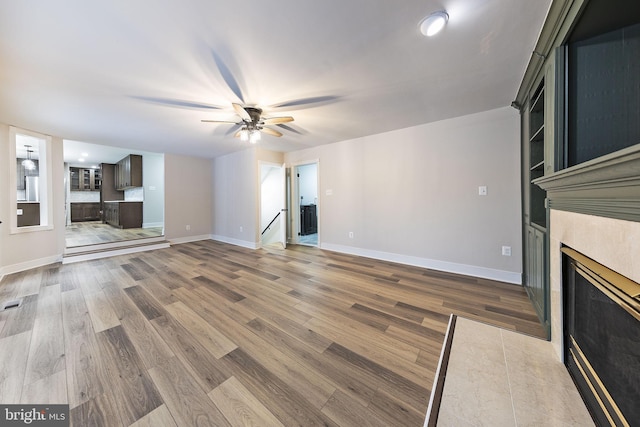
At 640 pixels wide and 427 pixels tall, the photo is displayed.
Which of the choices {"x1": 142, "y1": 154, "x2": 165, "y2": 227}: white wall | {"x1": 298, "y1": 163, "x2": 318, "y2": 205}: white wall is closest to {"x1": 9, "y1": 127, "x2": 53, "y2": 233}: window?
{"x1": 142, "y1": 154, "x2": 165, "y2": 227}: white wall

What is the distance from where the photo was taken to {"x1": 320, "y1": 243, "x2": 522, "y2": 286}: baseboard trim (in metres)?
2.92

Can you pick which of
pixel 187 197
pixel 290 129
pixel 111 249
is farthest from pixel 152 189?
pixel 290 129

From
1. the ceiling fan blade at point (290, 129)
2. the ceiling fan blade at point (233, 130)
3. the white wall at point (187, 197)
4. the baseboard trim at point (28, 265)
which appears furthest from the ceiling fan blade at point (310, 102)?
the baseboard trim at point (28, 265)

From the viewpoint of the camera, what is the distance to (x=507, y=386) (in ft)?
4.16

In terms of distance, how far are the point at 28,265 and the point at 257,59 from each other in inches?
205

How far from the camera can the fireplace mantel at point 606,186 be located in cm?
75

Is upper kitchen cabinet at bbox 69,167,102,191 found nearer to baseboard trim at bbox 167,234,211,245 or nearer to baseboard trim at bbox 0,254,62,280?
baseboard trim at bbox 167,234,211,245

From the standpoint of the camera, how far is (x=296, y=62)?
6.33 feet

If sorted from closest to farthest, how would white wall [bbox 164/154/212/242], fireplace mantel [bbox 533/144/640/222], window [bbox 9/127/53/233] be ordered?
1. fireplace mantel [bbox 533/144/640/222]
2. window [bbox 9/127/53/233]
3. white wall [bbox 164/154/212/242]

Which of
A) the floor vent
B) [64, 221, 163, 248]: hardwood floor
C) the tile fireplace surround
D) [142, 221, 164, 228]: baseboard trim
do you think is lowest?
the floor vent

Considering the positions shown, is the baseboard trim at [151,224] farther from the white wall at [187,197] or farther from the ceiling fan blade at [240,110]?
the ceiling fan blade at [240,110]

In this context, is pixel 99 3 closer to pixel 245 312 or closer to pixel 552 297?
pixel 245 312

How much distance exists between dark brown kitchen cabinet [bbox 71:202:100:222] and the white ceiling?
7.63 metres

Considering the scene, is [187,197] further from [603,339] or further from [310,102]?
[603,339]
